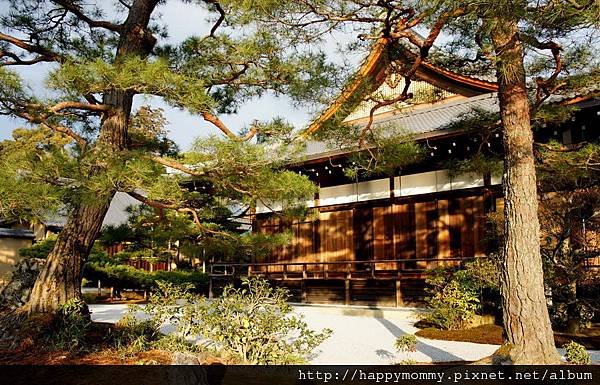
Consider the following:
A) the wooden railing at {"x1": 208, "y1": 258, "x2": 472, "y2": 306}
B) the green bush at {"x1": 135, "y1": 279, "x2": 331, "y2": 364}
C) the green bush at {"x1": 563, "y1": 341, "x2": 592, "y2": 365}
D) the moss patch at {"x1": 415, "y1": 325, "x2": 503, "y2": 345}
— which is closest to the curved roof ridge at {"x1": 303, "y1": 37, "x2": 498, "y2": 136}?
the green bush at {"x1": 135, "y1": 279, "x2": 331, "y2": 364}

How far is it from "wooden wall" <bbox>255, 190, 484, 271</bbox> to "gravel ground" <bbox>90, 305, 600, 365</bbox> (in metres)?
1.69

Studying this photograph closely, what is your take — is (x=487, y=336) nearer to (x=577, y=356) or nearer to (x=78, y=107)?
(x=577, y=356)

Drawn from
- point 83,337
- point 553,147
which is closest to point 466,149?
point 553,147

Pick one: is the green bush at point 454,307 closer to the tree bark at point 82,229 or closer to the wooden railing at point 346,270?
the wooden railing at point 346,270

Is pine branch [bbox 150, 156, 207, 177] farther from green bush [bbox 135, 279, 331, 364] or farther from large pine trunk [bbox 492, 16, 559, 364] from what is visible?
large pine trunk [bbox 492, 16, 559, 364]

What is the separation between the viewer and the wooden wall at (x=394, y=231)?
9.44m

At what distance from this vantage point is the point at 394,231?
10453 millimetres

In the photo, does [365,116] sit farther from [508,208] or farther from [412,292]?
[508,208]

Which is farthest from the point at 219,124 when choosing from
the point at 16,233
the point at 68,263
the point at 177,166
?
the point at 16,233

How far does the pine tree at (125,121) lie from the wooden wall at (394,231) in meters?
4.69

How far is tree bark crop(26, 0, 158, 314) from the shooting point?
521cm

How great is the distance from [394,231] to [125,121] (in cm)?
638

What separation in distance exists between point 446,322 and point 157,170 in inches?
188

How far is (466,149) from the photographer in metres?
9.27
